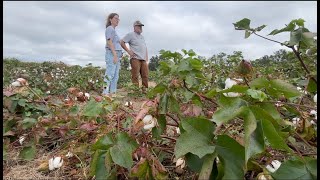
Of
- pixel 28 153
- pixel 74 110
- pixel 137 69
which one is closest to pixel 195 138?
pixel 74 110

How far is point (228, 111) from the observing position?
2.75 feet

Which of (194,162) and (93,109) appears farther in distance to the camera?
(93,109)

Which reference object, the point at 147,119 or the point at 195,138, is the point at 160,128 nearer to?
the point at 147,119

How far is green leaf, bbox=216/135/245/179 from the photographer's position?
0.88 meters

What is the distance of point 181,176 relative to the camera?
1.47 m

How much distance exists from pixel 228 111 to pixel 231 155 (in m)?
0.13

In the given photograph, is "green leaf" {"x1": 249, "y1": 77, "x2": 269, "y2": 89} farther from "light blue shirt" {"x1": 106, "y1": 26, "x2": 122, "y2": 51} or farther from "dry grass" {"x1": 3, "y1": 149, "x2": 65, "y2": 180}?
"light blue shirt" {"x1": 106, "y1": 26, "x2": 122, "y2": 51}

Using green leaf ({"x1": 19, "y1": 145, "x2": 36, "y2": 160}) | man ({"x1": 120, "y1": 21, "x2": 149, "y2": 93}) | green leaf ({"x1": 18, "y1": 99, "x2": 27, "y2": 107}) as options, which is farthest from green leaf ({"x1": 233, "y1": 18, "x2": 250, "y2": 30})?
man ({"x1": 120, "y1": 21, "x2": 149, "y2": 93})

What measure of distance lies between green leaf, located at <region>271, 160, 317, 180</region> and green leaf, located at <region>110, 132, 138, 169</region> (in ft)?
1.46

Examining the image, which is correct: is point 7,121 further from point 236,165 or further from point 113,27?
point 113,27

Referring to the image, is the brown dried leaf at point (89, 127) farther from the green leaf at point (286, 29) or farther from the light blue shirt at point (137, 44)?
the light blue shirt at point (137, 44)

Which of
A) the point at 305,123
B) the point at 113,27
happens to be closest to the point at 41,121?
the point at 305,123

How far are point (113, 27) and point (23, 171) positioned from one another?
9.13 feet

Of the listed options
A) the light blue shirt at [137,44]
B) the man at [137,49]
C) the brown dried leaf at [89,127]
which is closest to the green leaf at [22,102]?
the brown dried leaf at [89,127]
